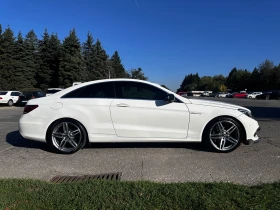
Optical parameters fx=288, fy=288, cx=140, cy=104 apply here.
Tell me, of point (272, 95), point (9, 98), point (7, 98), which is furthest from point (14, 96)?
point (272, 95)

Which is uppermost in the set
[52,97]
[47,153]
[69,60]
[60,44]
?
[60,44]

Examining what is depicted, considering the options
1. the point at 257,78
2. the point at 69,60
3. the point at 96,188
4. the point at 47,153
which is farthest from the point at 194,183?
the point at 257,78

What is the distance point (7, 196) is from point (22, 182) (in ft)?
1.59

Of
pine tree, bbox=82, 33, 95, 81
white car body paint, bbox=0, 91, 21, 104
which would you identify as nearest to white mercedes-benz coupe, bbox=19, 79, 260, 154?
white car body paint, bbox=0, 91, 21, 104

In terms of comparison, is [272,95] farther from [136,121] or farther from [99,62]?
[136,121]

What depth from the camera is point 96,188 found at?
3.66 metres

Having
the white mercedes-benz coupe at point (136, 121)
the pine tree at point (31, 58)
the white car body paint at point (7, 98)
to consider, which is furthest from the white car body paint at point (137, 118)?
the pine tree at point (31, 58)

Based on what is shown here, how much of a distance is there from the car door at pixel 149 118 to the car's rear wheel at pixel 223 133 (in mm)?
472

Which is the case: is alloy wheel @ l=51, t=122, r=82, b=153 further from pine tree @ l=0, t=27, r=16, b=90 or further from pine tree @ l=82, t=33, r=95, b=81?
pine tree @ l=82, t=33, r=95, b=81

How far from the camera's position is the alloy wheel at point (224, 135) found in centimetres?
570

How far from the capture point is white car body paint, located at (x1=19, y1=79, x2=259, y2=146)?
570 cm

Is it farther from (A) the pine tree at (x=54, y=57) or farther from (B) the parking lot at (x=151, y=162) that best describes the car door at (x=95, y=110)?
(A) the pine tree at (x=54, y=57)

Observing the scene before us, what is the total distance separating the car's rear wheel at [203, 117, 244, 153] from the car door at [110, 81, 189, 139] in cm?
47

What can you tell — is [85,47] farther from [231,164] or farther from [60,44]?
[231,164]
